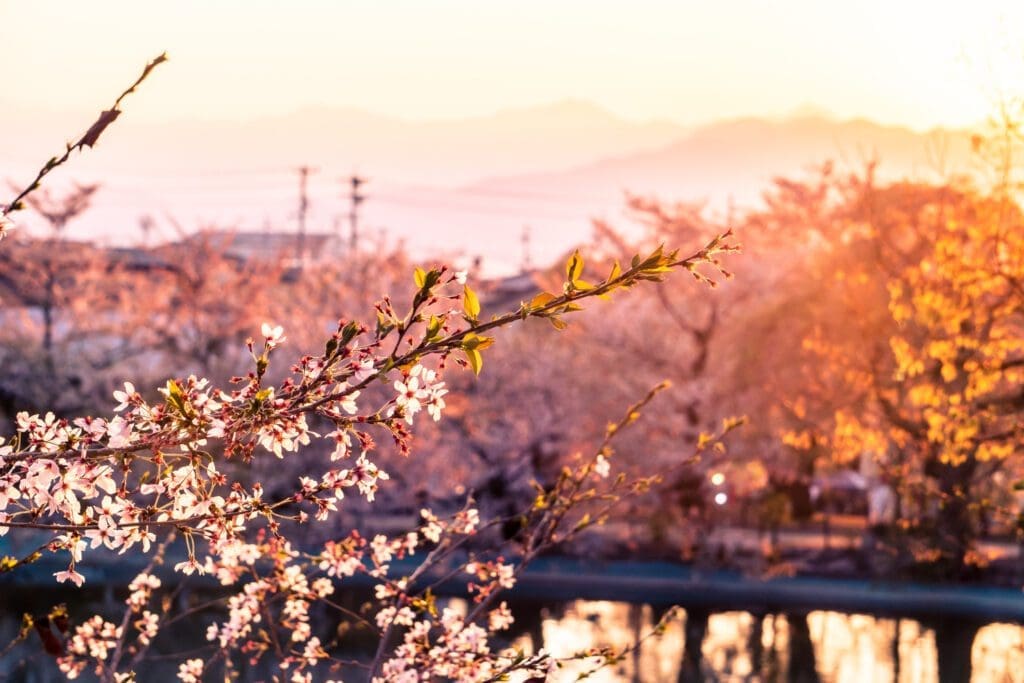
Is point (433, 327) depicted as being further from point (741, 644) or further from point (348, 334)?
point (741, 644)

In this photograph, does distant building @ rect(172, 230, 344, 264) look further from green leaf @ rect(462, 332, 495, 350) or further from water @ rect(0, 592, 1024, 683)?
green leaf @ rect(462, 332, 495, 350)

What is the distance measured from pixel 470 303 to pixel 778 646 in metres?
24.0

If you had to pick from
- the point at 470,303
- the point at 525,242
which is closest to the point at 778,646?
the point at 470,303

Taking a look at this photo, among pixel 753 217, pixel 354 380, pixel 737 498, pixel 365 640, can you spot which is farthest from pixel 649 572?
pixel 354 380

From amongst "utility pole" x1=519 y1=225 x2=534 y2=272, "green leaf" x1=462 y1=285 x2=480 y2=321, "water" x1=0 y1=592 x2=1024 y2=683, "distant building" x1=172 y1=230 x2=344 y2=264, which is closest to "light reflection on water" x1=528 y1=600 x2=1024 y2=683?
"water" x1=0 y1=592 x2=1024 y2=683

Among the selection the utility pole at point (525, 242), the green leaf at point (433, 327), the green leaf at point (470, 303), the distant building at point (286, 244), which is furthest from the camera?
the utility pole at point (525, 242)

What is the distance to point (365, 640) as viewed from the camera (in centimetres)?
2652

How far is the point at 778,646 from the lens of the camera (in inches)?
1024

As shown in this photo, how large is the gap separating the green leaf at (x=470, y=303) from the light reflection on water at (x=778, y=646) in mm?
19890

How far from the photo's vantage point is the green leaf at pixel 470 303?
3.06m

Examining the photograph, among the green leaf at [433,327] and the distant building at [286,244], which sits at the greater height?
the green leaf at [433,327]

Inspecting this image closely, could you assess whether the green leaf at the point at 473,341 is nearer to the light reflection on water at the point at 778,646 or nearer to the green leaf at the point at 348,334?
the green leaf at the point at 348,334

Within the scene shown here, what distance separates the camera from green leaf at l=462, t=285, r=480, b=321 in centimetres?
306

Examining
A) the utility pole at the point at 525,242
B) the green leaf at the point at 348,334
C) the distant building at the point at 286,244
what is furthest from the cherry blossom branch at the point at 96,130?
the utility pole at the point at 525,242
